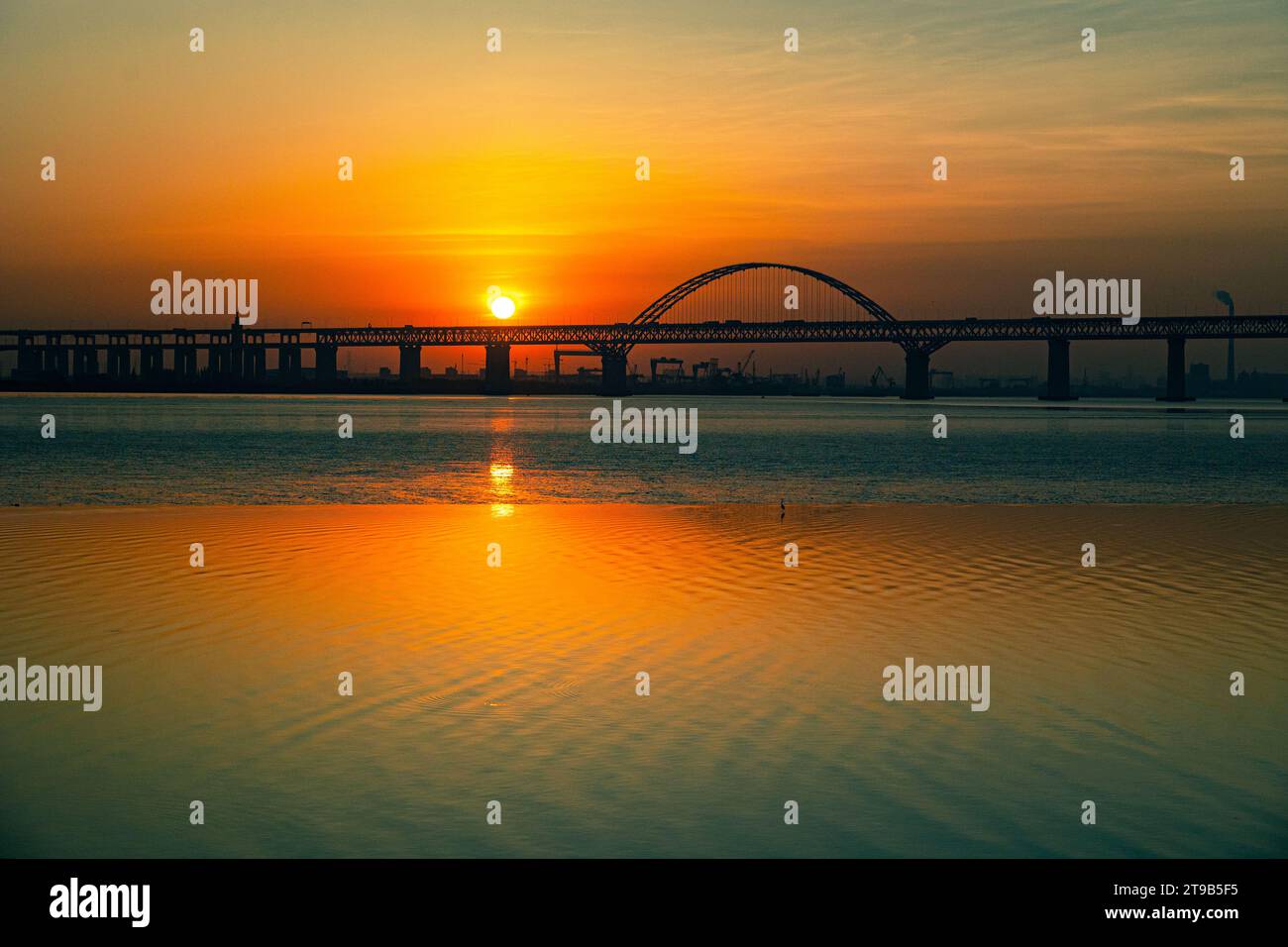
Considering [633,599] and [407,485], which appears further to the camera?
[407,485]

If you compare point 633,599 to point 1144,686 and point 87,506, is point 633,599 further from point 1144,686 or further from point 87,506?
point 87,506

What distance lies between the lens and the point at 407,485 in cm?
3662

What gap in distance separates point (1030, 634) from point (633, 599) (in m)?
4.61

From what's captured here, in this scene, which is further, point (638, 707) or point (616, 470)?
point (616, 470)

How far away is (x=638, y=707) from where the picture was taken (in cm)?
987

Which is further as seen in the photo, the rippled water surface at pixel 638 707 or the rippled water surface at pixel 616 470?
the rippled water surface at pixel 616 470

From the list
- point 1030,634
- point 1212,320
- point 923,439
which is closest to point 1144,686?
point 1030,634

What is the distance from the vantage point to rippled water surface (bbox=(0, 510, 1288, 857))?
7.43 meters

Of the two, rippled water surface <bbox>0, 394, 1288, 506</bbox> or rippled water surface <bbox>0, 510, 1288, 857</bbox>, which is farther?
rippled water surface <bbox>0, 394, 1288, 506</bbox>

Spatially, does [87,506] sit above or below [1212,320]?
below

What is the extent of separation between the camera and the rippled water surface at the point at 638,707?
24.4 ft
